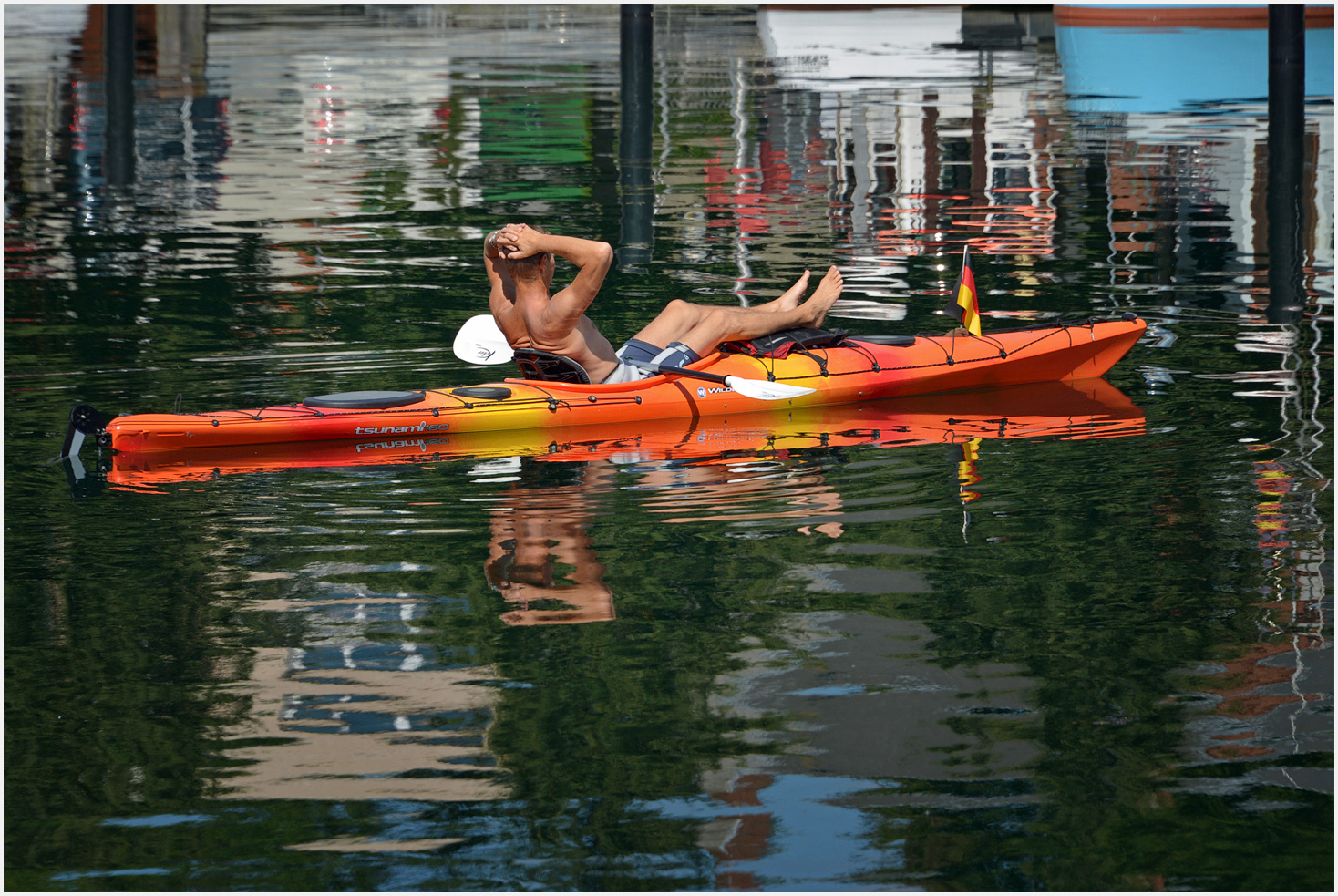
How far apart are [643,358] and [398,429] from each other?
3.91 feet

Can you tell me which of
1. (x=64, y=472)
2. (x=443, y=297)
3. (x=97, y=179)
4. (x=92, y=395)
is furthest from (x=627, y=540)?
(x=97, y=179)

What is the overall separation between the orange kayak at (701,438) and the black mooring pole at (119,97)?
8.96 meters

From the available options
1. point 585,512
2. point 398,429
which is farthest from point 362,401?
point 585,512

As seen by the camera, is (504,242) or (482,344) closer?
(504,242)

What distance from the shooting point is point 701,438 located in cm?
746

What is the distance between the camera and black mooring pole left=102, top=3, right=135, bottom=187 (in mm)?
15281

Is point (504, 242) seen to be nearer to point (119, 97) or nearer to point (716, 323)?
point (716, 323)

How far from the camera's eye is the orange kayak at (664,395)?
7078 millimetres

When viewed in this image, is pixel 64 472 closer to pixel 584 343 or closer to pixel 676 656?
pixel 584 343

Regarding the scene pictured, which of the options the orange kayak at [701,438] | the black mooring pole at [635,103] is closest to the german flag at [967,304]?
the orange kayak at [701,438]

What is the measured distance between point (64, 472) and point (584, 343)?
224 centimetres

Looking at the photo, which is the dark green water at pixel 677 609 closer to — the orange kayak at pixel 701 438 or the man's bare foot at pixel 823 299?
the orange kayak at pixel 701 438

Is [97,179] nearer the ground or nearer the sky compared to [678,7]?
nearer the ground

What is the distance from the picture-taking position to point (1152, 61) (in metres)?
23.3
